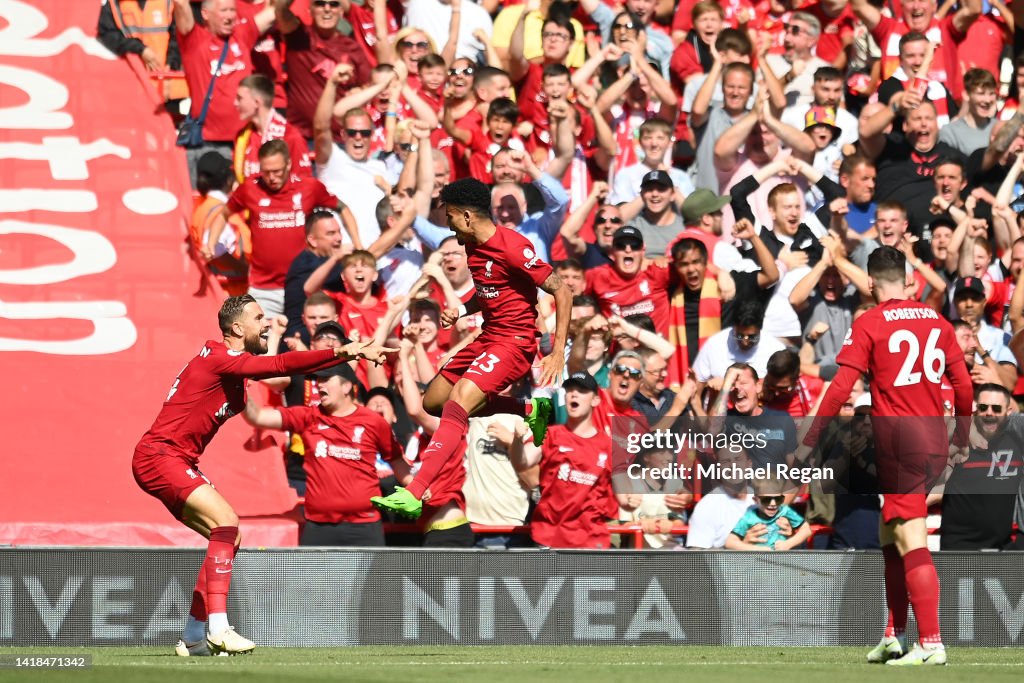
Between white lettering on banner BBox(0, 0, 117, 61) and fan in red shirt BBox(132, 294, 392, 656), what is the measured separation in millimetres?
6817

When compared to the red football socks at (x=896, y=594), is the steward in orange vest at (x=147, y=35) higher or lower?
higher

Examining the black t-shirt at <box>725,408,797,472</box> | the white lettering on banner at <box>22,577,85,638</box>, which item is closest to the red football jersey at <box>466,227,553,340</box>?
the black t-shirt at <box>725,408,797,472</box>

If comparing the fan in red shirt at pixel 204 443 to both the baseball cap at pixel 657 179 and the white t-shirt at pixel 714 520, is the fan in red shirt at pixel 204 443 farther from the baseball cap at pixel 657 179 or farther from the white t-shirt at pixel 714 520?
the baseball cap at pixel 657 179

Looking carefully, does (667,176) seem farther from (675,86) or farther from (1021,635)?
(1021,635)

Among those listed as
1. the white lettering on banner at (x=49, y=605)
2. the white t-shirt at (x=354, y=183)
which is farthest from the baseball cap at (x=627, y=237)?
the white lettering on banner at (x=49, y=605)

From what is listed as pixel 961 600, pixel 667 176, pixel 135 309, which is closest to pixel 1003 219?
pixel 667 176

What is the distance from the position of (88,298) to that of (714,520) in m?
5.90

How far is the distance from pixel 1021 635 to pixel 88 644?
6259 millimetres

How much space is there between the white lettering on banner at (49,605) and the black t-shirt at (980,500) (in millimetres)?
6189

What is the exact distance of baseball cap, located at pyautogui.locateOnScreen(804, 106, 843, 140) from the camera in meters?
14.2

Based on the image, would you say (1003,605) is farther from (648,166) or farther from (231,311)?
(231,311)

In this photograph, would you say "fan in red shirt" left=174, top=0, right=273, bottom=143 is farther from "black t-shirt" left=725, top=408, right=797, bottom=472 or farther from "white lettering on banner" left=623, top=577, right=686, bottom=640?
"white lettering on banner" left=623, top=577, right=686, bottom=640

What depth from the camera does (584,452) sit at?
1112 cm

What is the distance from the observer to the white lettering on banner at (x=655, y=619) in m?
10.5
